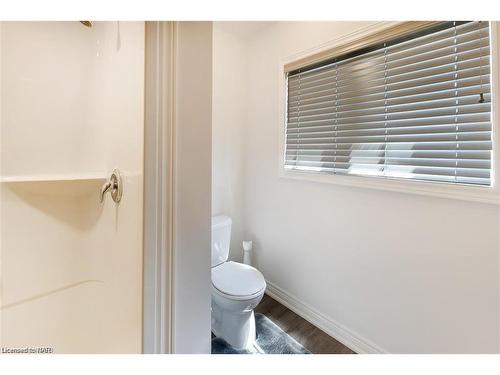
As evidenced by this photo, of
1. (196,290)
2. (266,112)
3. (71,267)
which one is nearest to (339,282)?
(196,290)

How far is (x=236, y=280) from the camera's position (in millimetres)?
1491

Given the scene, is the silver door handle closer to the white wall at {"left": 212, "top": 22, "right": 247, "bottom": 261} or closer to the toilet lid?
the toilet lid

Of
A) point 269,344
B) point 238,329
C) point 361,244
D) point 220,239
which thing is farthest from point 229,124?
point 269,344

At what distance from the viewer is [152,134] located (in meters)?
0.55

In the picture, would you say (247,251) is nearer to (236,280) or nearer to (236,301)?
(236,280)

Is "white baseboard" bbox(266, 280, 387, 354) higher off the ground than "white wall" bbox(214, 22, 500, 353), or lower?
lower

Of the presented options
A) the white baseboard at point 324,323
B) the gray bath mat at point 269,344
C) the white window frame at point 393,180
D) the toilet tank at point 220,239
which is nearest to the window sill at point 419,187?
the white window frame at point 393,180

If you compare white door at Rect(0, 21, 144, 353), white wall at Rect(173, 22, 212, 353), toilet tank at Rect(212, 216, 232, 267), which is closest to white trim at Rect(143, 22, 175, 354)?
white wall at Rect(173, 22, 212, 353)

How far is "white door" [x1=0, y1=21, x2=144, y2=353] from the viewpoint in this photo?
1.02 meters

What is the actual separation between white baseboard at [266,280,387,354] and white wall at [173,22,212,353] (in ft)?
4.10

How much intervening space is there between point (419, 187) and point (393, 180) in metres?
0.12

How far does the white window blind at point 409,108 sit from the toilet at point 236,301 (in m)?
0.91

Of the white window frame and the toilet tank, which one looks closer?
the white window frame

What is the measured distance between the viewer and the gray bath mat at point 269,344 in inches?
55.6
